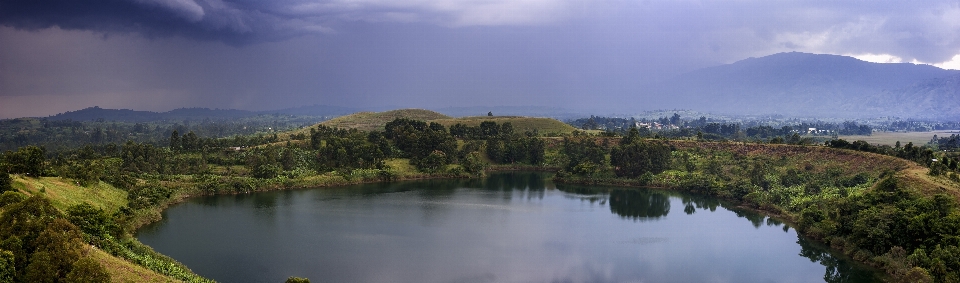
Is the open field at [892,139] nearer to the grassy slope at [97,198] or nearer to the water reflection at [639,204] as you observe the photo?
the water reflection at [639,204]

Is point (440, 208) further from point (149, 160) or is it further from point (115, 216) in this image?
point (149, 160)

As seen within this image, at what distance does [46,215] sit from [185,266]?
292 inches

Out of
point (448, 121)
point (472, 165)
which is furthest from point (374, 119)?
point (472, 165)

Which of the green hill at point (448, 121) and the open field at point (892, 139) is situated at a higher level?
the green hill at point (448, 121)

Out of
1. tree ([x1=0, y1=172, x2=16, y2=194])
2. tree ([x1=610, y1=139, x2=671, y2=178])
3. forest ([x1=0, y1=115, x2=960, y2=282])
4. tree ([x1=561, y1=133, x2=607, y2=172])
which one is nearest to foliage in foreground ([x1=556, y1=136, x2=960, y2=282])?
forest ([x1=0, y1=115, x2=960, y2=282])

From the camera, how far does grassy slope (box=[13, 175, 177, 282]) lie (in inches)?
947

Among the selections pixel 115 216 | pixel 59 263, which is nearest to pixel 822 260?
pixel 59 263

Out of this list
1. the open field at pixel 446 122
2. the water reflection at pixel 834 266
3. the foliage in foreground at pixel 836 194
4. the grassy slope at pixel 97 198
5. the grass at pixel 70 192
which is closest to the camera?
the grassy slope at pixel 97 198

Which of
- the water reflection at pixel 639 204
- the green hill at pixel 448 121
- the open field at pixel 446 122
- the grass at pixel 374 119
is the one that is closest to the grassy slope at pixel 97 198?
the water reflection at pixel 639 204

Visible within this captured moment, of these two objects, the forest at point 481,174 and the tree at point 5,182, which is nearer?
the forest at point 481,174

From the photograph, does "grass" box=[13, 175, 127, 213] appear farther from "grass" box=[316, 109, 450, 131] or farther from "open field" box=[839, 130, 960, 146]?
"open field" box=[839, 130, 960, 146]

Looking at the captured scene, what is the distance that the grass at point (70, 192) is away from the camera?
33.4m

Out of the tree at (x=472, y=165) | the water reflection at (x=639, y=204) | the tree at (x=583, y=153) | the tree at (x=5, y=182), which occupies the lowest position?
the water reflection at (x=639, y=204)

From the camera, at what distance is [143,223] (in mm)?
39562
